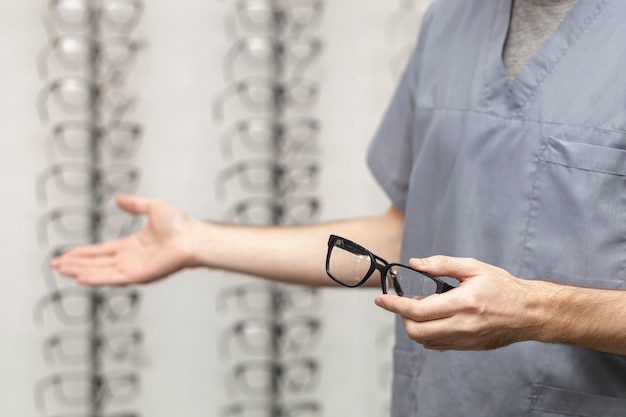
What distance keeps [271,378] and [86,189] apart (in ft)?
2.36

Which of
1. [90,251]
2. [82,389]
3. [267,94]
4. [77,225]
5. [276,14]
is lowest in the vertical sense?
[82,389]

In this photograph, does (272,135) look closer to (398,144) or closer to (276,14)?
(276,14)

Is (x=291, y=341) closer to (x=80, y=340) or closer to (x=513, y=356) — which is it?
(x=80, y=340)

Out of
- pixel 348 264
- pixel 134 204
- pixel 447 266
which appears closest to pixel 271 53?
pixel 134 204

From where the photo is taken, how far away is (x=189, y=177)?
2.21 meters

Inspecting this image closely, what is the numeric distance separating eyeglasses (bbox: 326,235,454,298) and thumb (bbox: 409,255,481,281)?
0.9 inches

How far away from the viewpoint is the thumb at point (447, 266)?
83cm

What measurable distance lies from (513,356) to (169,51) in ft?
4.56

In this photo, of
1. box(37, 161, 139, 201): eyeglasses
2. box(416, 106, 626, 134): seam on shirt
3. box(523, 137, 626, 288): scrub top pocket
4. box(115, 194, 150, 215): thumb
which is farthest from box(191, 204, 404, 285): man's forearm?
box(37, 161, 139, 201): eyeglasses

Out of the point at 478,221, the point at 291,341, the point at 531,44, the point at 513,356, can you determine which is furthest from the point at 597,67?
the point at 291,341

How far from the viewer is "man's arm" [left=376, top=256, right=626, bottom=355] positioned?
2.68ft

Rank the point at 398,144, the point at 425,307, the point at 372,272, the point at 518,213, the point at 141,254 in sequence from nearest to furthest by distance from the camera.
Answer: the point at 425,307, the point at 372,272, the point at 518,213, the point at 398,144, the point at 141,254

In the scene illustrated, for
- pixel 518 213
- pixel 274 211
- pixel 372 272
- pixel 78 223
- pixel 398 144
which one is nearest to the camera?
pixel 372 272

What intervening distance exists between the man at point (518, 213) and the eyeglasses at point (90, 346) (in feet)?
3.66
